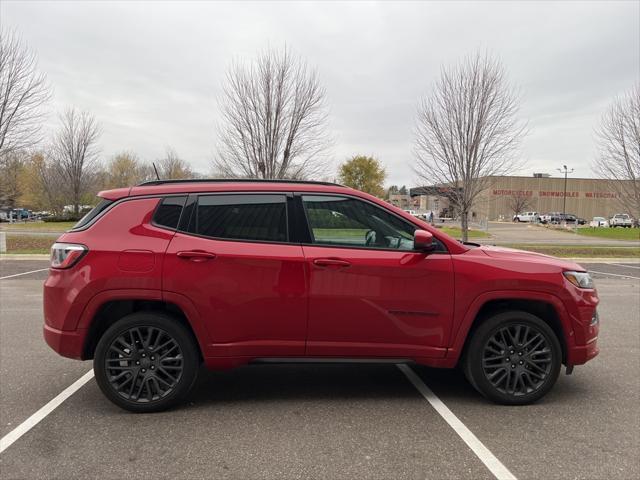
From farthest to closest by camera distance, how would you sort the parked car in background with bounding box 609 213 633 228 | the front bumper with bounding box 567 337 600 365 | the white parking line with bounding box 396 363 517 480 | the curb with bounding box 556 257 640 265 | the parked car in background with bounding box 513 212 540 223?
the parked car in background with bounding box 513 212 540 223
the parked car in background with bounding box 609 213 633 228
the curb with bounding box 556 257 640 265
the front bumper with bounding box 567 337 600 365
the white parking line with bounding box 396 363 517 480

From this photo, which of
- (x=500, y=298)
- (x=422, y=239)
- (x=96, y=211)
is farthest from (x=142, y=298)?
(x=500, y=298)

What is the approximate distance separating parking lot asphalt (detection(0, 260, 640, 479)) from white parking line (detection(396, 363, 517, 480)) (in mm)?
46

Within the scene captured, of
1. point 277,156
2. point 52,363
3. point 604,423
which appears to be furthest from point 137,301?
point 277,156

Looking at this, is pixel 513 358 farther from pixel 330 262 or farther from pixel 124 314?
pixel 124 314

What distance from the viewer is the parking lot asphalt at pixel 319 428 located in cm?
267

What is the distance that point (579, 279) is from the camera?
364cm

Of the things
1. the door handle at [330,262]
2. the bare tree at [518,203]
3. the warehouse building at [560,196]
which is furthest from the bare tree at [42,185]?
the bare tree at [518,203]

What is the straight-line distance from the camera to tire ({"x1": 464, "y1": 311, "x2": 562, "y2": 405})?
11.6ft

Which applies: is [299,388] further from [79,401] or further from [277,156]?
[277,156]

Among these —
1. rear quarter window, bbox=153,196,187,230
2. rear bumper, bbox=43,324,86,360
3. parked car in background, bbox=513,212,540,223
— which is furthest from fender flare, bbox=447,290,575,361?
parked car in background, bbox=513,212,540,223

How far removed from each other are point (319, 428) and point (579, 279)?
248cm

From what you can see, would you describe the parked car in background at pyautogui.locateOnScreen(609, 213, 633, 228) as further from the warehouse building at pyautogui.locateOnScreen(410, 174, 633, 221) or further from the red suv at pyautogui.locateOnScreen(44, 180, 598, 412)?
the red suv at pyautogui.locateOnScreen(44, 180, 598, 412)

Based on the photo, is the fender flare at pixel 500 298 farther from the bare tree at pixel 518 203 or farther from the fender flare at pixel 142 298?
the bare tree at pixel 518 203

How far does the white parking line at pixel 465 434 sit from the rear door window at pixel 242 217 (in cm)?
187
